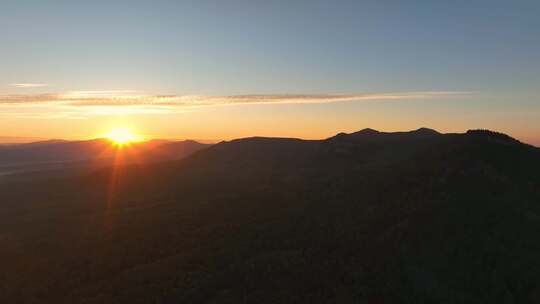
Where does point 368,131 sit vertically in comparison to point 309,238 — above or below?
above

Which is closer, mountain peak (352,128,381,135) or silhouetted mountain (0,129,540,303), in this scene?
silhouetted mountain (0,129,540,303)

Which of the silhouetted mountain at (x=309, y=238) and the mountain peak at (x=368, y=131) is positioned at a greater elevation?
the mountain peak at (x=368, y=131)

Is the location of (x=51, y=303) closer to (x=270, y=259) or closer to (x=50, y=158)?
(x=270, y=259)

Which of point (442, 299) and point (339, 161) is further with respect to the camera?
point (339, 161)

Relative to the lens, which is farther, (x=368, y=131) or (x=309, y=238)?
(x=368, y=131)

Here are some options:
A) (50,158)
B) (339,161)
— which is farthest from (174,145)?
(339,161)

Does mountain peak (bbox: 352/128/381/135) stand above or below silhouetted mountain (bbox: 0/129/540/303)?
above

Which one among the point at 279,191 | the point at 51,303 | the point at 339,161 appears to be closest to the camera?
the point at 51,303

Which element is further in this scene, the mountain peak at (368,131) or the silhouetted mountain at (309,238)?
the mountain peak at (368,131)
